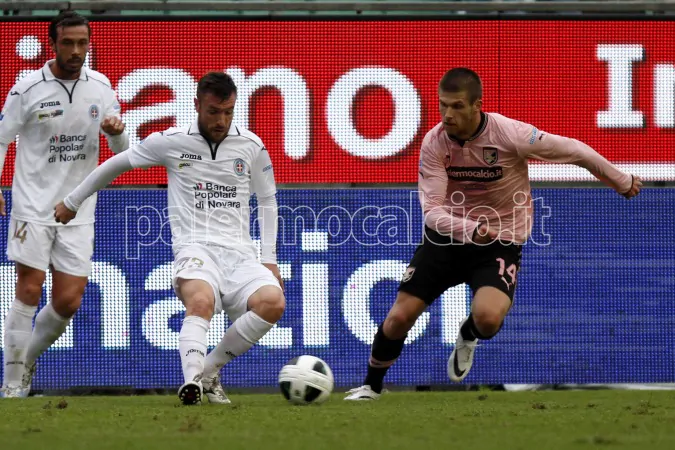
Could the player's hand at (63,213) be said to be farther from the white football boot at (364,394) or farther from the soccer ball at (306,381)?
the white football boot at (364,394)

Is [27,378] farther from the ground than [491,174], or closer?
closer

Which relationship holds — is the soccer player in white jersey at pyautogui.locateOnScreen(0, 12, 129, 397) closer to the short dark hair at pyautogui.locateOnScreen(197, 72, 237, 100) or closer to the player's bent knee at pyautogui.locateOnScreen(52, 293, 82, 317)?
the player's bent knee at pyautogui.locateOnScreen(52, 293, 82, 317)

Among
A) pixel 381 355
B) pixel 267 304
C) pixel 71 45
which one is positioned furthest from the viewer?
pixel 71 45

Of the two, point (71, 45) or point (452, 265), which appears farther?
point (71, 45)

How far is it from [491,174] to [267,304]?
1566mm

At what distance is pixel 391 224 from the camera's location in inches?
340

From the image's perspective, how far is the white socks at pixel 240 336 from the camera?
645 centimetres

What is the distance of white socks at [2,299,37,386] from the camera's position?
7.66 meters

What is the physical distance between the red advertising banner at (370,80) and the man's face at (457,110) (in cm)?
170

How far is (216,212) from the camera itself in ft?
21.9

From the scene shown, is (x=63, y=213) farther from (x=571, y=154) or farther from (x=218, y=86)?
(x=571, y=154)

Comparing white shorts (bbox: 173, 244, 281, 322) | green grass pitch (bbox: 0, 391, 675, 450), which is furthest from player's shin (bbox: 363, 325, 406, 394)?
white shorts (bbox: 173, 244, 281, 322)

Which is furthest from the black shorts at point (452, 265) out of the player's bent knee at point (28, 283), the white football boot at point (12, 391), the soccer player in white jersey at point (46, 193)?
the white football boot at point (12, 391)

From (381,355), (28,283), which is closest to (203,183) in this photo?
(381,355)
